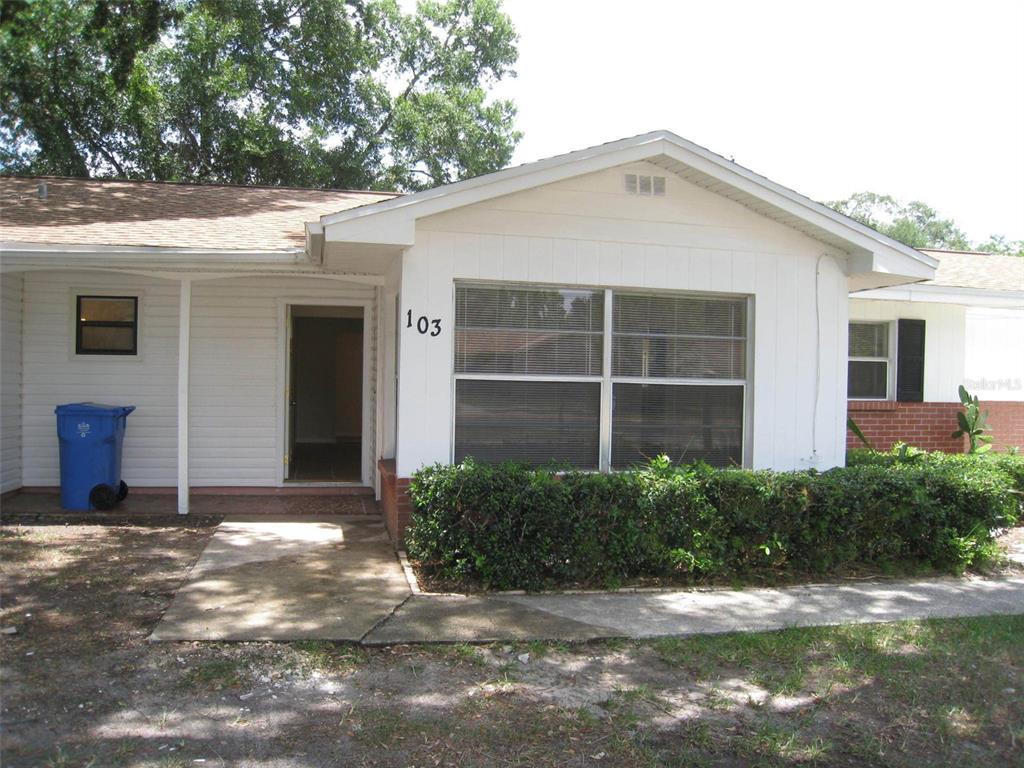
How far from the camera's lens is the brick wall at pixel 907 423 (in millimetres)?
10641

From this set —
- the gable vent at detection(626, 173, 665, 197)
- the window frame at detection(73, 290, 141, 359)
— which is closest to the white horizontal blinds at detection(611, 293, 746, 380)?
the gable vent at detection(626, 173, 665, 197)

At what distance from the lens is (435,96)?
23.3m

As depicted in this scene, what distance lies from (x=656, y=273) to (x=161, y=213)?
5.91m

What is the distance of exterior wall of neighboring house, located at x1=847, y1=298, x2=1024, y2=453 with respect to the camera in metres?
10.8

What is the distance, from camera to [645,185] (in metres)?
7.28

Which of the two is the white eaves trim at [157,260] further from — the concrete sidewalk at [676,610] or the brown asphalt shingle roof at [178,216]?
the concrete sidewalk at [676,610]

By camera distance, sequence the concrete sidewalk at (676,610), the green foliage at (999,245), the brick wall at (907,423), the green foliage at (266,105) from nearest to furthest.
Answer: the concrete sidewalk at (676,610)
the brick wall at (907,423)
the green foliage at (266,105)
the green foliage at (999,245)

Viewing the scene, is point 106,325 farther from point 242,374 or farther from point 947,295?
point 947,295

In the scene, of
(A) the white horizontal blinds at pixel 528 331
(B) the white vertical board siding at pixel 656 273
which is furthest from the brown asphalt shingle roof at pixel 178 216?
(A) the white horizontal blinds at pixel 528 331

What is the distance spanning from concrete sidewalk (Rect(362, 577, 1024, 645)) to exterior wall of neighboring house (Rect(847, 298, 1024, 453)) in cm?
442

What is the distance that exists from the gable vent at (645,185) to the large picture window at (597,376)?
906 millimetres

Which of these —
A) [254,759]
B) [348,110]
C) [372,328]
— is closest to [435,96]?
[348,110]

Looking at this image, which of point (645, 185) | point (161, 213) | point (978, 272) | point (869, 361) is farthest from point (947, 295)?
point (161, 213)

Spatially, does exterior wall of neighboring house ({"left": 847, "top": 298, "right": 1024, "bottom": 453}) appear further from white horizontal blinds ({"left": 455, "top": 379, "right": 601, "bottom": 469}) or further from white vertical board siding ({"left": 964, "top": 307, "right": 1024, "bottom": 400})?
white horizontal blinds ({"left": 455, "top": 379, "right": 601, "bottom": 469})
